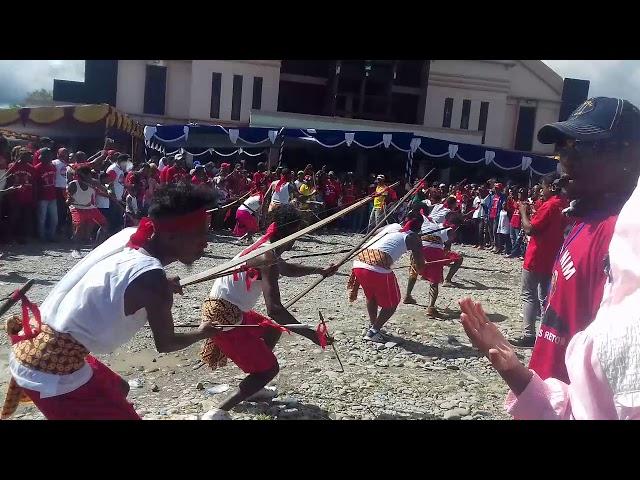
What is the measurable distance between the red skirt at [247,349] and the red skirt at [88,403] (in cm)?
135

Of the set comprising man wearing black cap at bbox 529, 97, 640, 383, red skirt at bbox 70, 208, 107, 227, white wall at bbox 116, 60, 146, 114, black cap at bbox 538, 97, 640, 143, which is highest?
white wall at bbox 116, 60, 146, 114

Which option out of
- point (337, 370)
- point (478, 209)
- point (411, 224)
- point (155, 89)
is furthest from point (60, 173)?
point (155, 89)

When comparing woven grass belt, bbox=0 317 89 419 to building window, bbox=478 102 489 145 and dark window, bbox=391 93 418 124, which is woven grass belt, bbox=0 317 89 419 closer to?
building window, bbox=478 102 489 145

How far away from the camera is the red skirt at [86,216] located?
952 centimetres

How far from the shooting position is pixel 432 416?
4.33 metres

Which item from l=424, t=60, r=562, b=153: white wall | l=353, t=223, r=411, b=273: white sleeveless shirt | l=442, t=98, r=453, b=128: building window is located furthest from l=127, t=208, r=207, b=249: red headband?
l=442, t=98, r=453, b=128: building window

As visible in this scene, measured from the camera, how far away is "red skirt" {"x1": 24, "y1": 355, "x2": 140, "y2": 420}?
2406 millimetres

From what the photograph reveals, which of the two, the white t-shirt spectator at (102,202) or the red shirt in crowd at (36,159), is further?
the red shirt in crowd at (36,159)

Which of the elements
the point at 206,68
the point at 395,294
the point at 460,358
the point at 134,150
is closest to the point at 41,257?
the point at 395,294

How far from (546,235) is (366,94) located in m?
23.1

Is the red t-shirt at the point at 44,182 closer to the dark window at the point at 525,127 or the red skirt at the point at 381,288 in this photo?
the red skirt at the point at 381,288

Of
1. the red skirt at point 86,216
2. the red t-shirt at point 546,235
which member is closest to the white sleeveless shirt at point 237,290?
the red t-shirt at point 546,235

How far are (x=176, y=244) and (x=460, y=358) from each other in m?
3.91

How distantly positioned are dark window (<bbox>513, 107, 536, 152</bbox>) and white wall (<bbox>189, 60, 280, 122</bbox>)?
37.8ft
